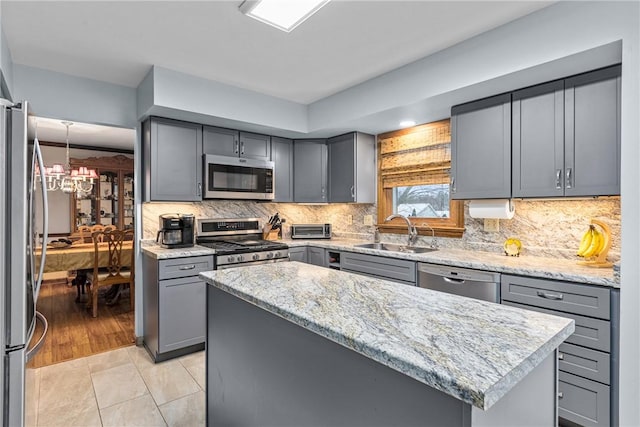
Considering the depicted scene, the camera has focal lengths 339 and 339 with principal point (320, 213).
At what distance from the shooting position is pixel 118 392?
2414 millimetres

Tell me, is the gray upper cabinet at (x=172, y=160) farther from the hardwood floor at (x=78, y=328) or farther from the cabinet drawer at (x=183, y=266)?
the hardwood floor at (x=78, y=328)

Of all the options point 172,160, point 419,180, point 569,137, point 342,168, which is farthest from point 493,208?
point 172,160

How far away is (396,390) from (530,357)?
0.33m

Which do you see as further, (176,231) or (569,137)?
(176,231)

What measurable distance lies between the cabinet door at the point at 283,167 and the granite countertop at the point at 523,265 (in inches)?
51.1

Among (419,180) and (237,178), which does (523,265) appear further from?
(237,178)

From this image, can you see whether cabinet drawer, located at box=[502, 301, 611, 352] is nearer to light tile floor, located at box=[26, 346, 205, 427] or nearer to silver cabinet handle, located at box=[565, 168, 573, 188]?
silver cabinet handle, located at box=[565, 168, 573, 188]

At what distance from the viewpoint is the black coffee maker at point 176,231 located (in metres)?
3.10

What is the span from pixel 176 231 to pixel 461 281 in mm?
2483

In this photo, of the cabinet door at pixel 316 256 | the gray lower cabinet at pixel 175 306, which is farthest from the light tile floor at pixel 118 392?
the cabinet door at pixel 316 256

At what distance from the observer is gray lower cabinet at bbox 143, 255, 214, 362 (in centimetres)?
282

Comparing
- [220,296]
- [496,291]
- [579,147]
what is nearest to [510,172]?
[579,147]

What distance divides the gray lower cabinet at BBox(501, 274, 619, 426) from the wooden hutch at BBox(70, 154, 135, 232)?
6.31m

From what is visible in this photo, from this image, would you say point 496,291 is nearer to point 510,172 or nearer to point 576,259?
point 576,259
